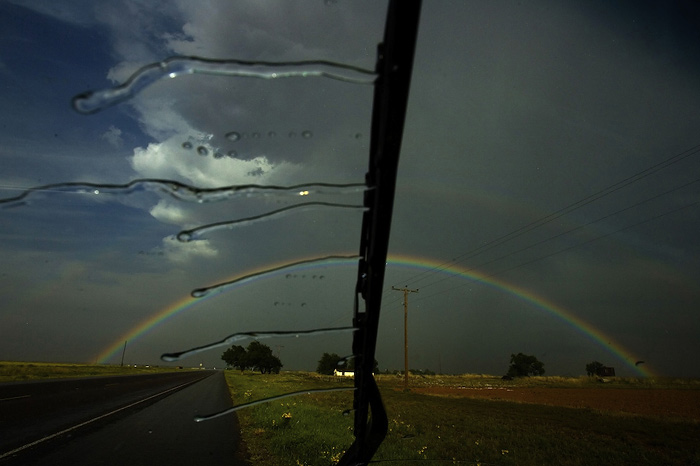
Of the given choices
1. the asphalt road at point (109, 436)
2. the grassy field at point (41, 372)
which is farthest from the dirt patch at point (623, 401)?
the grassy field at point (41, 372)

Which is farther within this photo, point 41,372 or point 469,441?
→ point 41,372

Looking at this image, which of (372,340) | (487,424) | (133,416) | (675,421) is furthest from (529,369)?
(372,340)

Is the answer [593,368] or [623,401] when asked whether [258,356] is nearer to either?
[623,401]

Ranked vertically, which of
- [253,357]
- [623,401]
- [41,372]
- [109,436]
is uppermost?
[253,357]

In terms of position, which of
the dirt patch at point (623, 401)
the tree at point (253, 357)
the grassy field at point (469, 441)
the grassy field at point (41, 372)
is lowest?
the dirt patch at point (623, 401)

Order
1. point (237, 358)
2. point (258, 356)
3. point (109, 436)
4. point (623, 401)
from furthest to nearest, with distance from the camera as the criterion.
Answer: point (237, 358)
point (258, 356)
point (623, 401)
point (109, 436)

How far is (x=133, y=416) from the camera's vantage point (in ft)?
49.9

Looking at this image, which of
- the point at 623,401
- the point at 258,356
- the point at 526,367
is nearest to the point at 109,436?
the point at 623,401

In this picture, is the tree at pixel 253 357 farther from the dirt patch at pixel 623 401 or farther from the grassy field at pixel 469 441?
the grassy field at pixel 469 441

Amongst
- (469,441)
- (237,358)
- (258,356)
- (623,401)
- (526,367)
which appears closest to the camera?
(469,441)

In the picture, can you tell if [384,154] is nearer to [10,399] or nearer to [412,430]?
[412,430]

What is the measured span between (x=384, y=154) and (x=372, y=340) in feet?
2.84

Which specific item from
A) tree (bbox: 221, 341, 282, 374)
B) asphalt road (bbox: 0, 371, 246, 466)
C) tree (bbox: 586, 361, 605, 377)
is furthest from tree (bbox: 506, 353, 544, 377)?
asphalt road (bbox: 0, 371, 246, 466)

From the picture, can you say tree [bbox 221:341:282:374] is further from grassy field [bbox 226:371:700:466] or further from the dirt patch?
grassy field [bbox 226:371:700:466]
